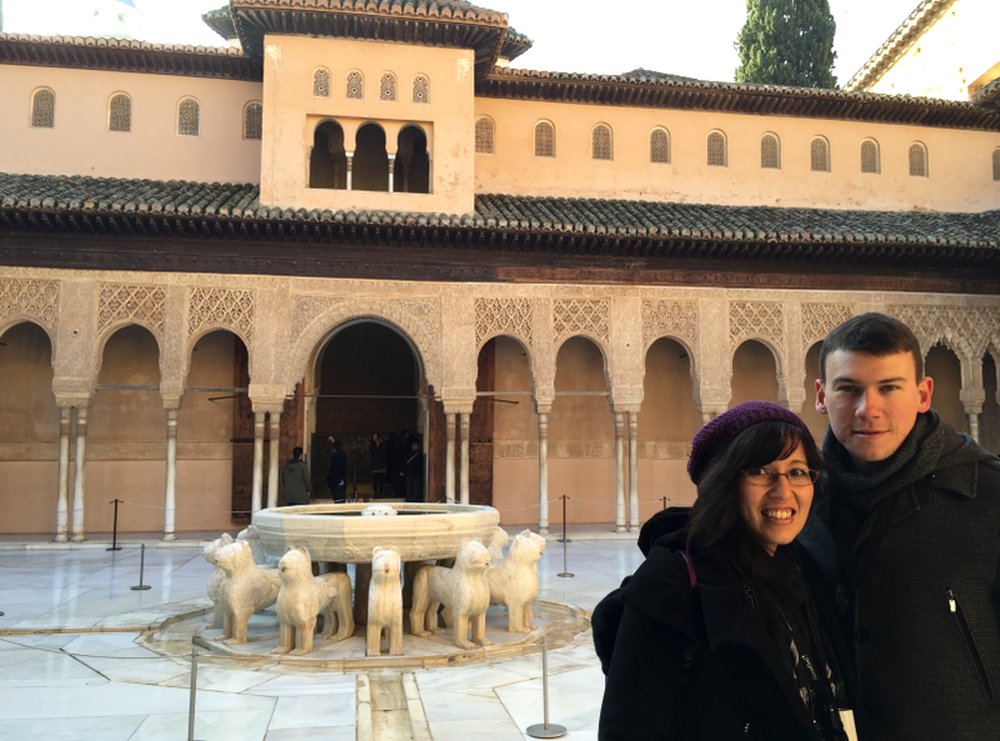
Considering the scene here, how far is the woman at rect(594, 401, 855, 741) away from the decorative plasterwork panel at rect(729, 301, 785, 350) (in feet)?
49.9

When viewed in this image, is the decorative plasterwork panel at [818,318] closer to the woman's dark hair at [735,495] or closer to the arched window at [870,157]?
the arched window at [870,157]

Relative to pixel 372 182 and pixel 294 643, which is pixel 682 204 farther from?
pixel 294 643

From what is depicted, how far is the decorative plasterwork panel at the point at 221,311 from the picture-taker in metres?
15.4

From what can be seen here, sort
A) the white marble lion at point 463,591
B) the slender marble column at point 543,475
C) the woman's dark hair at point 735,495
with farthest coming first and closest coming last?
the slender marble column at point 543,475
the white marble lion at point 463,591
the woman's dark hair at point 735,495

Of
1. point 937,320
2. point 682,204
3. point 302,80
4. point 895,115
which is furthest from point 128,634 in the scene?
point 895,115

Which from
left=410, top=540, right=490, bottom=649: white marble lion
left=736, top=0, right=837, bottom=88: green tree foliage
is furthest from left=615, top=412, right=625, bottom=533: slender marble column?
left=736, top=0, right=837, bottom=88: green tree foliage

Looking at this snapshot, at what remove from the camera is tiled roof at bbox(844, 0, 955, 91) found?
78.1 feet

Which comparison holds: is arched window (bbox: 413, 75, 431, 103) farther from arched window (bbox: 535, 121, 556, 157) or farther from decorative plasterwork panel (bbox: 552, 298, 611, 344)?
decorative plasterwork panel (bbox: 552, 298, 611, 344)

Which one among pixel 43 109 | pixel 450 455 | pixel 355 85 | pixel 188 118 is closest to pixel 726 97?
pixel 355 85

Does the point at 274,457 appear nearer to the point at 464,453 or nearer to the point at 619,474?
the point at 464,453

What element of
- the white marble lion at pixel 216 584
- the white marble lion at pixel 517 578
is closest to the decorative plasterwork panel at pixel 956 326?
the white marble lion at pixel 517 578

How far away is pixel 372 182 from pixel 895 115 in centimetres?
1161

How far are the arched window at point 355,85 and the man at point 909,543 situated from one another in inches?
606

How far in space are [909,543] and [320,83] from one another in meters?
15.8
